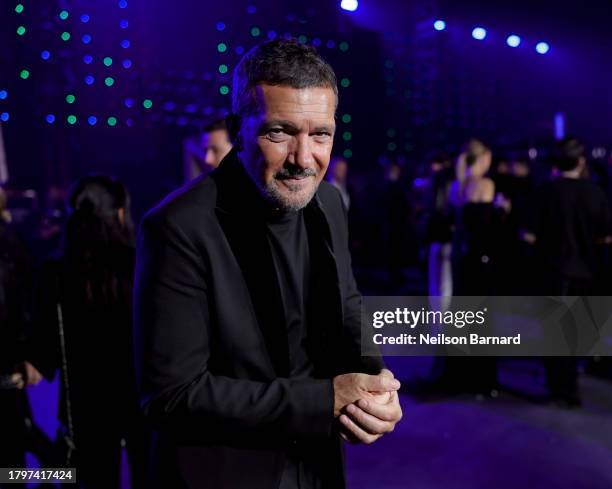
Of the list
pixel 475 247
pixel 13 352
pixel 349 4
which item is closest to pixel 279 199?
pixel 13 352

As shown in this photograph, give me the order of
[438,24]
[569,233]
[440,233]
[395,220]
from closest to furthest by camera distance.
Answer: [569,233] → [440,233] → [438,24] → [395,220]

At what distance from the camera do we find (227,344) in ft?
3.80

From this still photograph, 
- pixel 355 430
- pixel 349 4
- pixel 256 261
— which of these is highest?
pixel 349 4

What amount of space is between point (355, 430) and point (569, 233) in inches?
143

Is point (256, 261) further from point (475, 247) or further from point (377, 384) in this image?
point (475, 247)

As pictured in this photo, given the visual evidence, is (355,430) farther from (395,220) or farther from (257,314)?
(395,220)

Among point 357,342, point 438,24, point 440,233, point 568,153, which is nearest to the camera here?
point 357,342

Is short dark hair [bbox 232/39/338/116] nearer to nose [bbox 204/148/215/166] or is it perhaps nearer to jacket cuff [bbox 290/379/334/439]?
jacket cuff [bbox 290/379/334/439]

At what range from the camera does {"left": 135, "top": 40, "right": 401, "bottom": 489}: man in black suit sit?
107cm

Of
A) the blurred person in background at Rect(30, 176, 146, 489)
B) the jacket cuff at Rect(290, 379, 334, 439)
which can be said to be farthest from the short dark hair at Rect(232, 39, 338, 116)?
the blurred person in background at Rect(30, 176, 146, 489)

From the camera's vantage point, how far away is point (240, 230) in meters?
1.21

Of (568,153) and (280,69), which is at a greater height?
(280,69)

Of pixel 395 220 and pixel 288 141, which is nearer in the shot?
pixel 288 141

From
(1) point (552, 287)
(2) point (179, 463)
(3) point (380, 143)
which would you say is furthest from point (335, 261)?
(3) point (380, 143)
